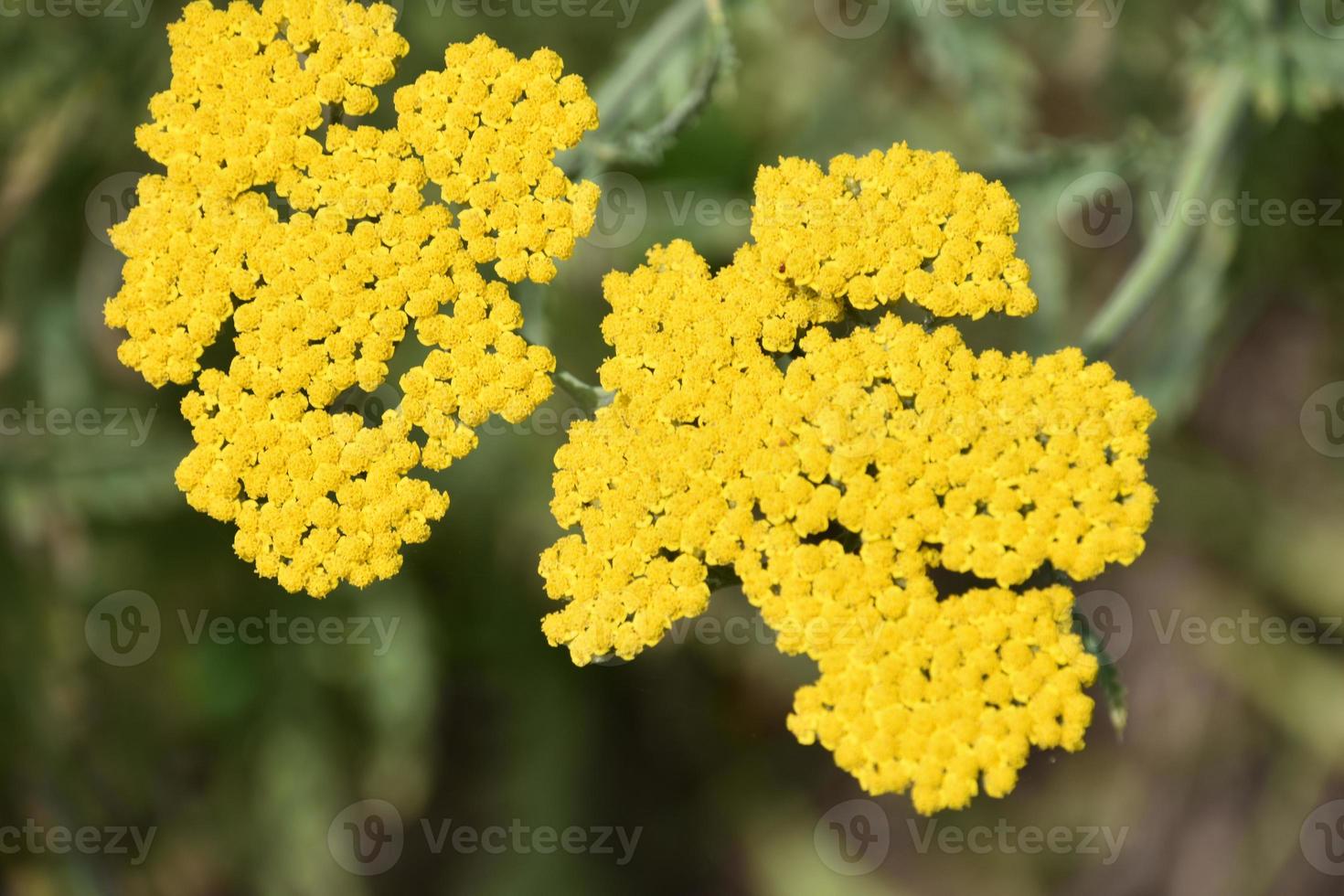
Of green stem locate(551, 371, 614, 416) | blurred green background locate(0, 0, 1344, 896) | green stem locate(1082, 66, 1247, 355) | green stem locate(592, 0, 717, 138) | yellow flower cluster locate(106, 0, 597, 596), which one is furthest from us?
blurred green background locate(0, 0, 1344, 896)

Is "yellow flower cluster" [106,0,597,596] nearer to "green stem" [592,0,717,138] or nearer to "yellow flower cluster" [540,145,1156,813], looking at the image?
"yellow flower cluster" [540,145,1156,813]

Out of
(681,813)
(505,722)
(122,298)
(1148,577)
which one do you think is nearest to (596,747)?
(505,722)

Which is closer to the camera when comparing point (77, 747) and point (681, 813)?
point (77, 747)

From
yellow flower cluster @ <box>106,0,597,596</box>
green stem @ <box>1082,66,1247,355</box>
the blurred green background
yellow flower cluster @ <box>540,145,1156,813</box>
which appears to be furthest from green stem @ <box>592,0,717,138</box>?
green stem @ <box>1082,66,1247,355</box>

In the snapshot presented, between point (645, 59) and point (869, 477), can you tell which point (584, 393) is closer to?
point (869, 477)

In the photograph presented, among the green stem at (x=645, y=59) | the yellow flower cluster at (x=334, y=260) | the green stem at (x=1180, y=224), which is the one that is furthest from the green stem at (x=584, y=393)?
the green stem at (x=1180, y=224)

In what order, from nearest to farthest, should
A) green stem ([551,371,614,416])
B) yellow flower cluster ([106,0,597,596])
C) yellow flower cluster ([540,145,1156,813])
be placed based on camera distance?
1. yellow flower cluster ([540,145,1156,813])
2. yellow flower cluster ([106,0,597,596])
3. green stem ([551,371,614,416])

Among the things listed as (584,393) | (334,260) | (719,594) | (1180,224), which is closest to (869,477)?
(584,393)

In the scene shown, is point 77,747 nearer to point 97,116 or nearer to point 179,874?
point 179,874
